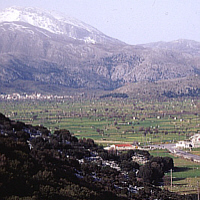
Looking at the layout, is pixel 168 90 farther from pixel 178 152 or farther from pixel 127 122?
pixel 178 152

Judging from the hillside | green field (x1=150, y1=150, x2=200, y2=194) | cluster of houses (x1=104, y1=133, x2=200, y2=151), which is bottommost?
green field (x1=150, y1=150, x2=200, y2=194)

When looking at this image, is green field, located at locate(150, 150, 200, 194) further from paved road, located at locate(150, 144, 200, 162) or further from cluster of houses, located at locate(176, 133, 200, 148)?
cluster of houses, located at locate(176, 133, 200, 148)

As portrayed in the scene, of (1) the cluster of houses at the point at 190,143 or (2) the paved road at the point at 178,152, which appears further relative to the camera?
(1) the cluster of houses at the point at 190,143

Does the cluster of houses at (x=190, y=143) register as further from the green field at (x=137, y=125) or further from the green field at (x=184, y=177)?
the green field at (x=184, y=177)

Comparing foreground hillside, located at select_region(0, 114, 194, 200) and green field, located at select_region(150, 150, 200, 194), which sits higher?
foreground hillside, located at select_region(0, 114, 194, 200)

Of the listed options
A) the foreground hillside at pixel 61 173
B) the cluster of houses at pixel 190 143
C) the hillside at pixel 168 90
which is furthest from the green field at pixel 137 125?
the hillside at pixel 168 90

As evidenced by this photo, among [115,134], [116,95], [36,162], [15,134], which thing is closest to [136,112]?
[115,134]

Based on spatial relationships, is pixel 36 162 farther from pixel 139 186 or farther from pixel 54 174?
pixel 139 186

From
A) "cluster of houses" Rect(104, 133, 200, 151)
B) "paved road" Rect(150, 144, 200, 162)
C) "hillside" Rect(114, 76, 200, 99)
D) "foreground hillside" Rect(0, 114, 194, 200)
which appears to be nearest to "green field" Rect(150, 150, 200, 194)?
"foreground hillside" Rect(0, 114, 194, 200)
